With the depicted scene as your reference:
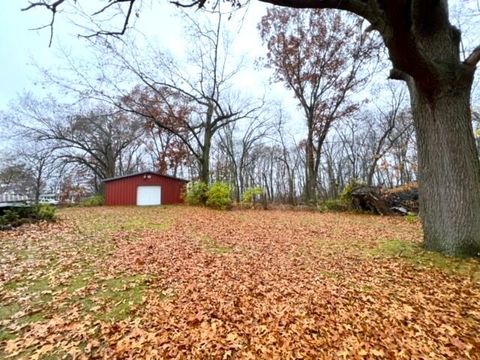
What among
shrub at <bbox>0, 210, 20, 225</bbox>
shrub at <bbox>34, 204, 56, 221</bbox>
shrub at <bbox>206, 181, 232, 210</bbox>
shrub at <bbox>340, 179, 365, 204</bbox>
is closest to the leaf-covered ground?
shrub at <bbox>0, 210, 20, 225</bbox>

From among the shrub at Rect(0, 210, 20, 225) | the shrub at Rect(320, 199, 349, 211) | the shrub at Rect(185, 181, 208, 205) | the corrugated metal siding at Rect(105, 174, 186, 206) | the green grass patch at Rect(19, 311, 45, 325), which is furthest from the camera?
the corrugated metal siding at Rect(105, 174, 186, 206)

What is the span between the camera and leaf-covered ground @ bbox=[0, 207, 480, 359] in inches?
87.5

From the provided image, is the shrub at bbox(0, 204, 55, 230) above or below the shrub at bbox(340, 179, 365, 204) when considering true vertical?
below

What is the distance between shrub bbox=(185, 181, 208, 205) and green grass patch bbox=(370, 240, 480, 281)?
11.8 metres

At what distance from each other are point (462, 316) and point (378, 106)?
22208 mm

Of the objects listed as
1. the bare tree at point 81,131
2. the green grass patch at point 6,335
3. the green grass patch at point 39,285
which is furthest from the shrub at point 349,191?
the bare tree at point 81,131

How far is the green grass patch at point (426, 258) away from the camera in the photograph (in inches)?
136

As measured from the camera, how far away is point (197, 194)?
52.2 ft

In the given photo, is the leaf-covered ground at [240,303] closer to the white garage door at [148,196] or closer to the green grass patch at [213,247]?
the green grass patch at [213,247]

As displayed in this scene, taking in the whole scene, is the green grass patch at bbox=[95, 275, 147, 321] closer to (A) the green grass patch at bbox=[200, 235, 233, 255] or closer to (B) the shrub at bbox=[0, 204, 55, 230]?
(A) the green grass patch at bbox=[200, 235, 233, 255]

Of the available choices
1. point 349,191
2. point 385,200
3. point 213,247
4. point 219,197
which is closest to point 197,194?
point 219,197

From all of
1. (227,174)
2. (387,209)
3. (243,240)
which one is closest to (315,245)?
(243,240)

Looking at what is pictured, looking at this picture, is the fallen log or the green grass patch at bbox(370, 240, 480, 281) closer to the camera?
the green grass patch at bbox(370, 240, 480, 281)

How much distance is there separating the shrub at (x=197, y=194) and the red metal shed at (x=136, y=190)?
333 centimetres
